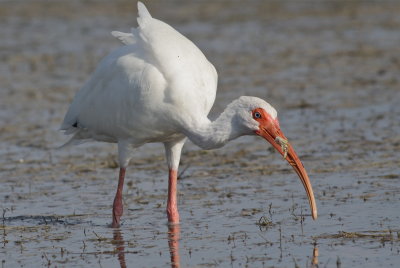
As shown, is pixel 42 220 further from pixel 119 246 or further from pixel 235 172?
pixel 235 172

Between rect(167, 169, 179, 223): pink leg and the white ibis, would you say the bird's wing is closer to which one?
the white ibis

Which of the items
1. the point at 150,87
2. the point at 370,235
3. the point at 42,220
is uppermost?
the point at 150,87

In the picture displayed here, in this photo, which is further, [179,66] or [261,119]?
[179,66]

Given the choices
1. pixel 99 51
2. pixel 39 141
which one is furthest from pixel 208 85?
pixel 99 51

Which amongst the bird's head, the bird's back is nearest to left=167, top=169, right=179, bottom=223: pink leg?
the bird's back

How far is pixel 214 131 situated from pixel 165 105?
1.76 feet

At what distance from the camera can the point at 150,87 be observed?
8.12 meters

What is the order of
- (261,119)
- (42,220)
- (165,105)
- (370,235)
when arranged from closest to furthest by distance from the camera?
(370,235) < (261,119) < (165,105) < (42,220)

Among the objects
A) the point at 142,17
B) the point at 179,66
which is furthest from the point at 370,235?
the point at 142,17

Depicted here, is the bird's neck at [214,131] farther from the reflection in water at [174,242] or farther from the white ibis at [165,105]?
the reflection in water at [174,242]

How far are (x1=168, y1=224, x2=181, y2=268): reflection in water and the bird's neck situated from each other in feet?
2.62

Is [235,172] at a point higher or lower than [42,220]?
higher

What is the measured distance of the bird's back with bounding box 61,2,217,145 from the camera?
26.6 feet

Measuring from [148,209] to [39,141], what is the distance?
12.4 feet
